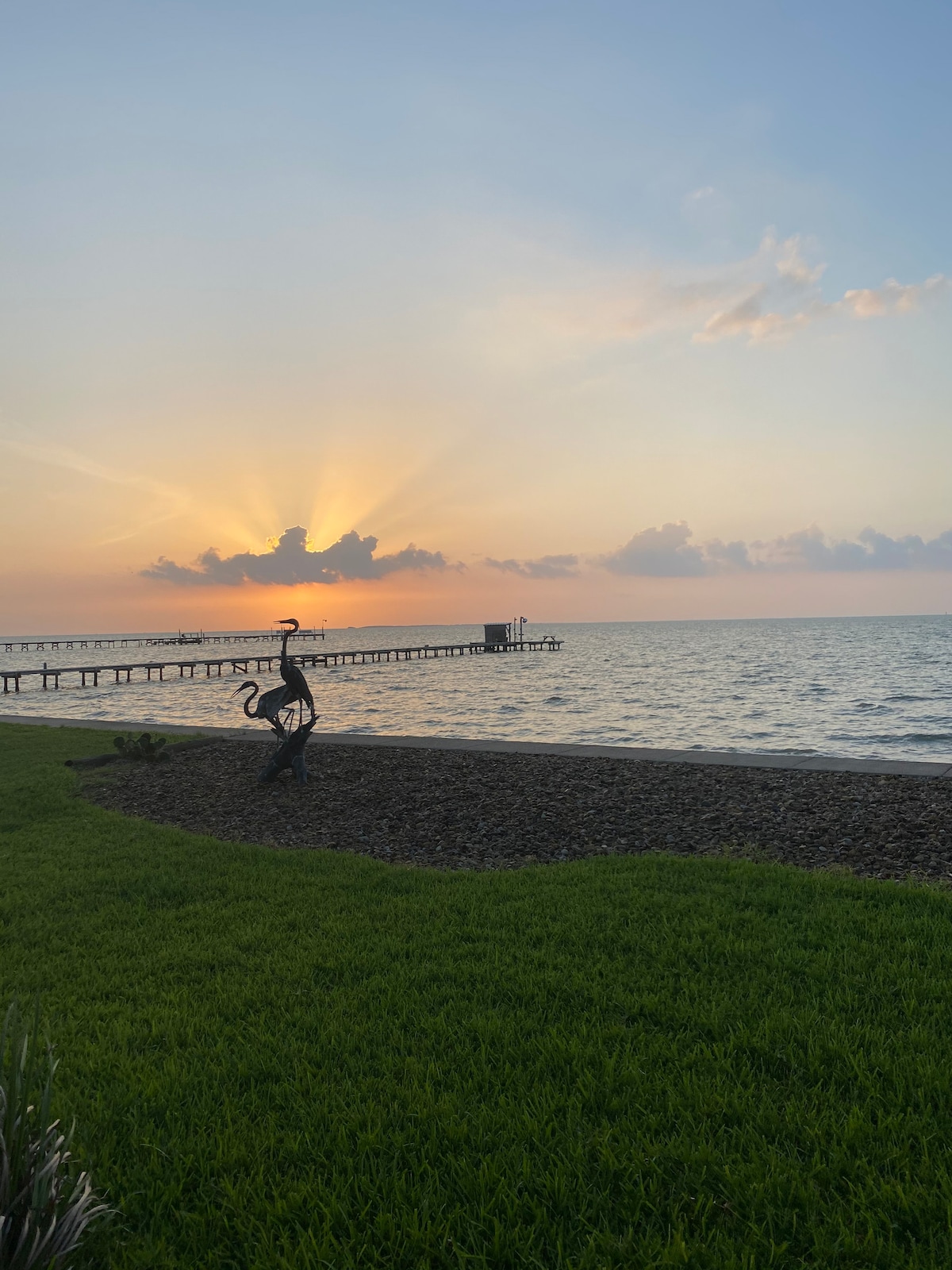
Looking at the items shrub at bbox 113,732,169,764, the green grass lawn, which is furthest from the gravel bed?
the green grass lawn

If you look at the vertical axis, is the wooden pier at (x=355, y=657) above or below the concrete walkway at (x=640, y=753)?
below

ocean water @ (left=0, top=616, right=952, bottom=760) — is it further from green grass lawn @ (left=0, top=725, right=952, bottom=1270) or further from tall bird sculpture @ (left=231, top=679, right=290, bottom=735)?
green grass lawn @ (left=0, top=725, right=952, bottom=1270)

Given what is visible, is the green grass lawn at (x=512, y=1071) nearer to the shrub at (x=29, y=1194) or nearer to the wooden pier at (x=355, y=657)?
the shrub at (x=29, y=1194)

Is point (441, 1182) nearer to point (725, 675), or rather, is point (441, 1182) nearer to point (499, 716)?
point (499, 716)

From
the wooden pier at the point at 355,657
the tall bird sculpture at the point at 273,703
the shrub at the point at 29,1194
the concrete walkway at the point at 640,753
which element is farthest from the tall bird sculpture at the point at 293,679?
the wooden pier at the point at 355,657

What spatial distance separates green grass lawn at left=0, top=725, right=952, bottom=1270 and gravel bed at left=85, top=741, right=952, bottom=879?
151cm

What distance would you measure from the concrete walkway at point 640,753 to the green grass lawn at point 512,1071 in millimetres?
5136

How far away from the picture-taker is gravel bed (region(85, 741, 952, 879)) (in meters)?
7.30

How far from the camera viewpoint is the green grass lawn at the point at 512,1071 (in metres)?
2.46

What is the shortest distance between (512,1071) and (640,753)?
363 inches

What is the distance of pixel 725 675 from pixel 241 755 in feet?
118

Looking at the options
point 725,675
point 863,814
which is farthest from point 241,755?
point 725,675

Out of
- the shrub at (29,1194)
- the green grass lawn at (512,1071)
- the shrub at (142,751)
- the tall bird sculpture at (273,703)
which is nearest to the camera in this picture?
the shrub at (29,1194)

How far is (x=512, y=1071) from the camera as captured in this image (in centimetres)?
326
